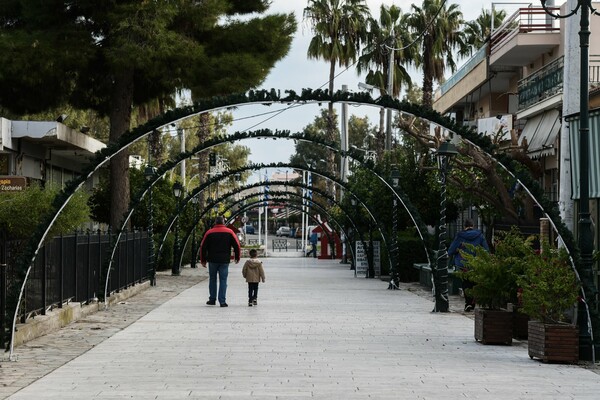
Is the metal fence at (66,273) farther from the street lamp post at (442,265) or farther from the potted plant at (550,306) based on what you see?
the street lamp post at (442,265)

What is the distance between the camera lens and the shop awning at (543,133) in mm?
36188

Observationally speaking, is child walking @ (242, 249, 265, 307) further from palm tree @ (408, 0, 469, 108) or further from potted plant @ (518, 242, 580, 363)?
palm tree @ (408, 0, 469, 108)

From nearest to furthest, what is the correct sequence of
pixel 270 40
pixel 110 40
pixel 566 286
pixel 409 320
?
pixel 566 286, pixel 409 320, pixel 110 40, pixel 270 40

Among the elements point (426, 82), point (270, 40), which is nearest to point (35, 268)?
point (270, 40)

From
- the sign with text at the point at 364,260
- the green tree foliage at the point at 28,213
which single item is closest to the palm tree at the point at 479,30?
the sign with text at the point at 364,260

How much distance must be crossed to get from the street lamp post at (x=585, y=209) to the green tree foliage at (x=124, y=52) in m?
16.8

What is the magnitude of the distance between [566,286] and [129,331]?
7192 millimetres

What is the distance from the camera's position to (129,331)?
58.6 feet

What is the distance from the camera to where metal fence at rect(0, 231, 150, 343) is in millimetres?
15639

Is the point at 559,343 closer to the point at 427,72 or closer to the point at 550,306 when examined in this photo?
the point at 550,306

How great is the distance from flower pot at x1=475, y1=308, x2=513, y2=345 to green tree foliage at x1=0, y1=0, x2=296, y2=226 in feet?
52.7

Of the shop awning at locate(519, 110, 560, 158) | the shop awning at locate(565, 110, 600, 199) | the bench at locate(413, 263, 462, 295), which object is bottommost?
the bench at locate(413, 263, 462, 295)

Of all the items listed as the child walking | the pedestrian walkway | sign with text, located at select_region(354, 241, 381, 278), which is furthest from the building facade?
the pedestrian walkway

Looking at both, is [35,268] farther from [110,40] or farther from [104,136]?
[104,136]
